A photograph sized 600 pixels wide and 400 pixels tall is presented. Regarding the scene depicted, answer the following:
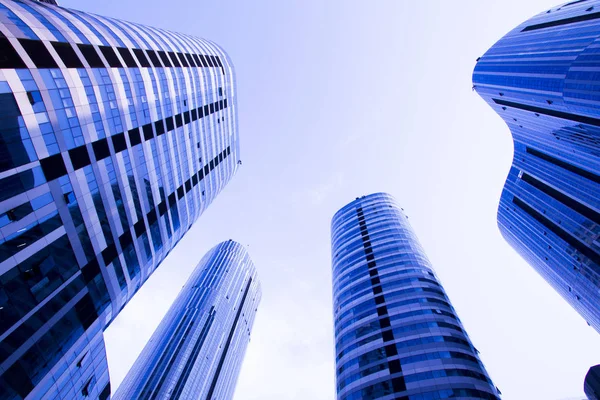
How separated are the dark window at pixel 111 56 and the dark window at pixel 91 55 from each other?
168 centimetres

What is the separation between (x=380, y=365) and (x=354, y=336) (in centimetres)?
955

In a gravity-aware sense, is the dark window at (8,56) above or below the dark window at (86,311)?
above

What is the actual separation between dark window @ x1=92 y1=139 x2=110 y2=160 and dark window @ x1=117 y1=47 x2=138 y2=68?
13.3m

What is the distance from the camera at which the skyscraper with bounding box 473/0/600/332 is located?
81.9m

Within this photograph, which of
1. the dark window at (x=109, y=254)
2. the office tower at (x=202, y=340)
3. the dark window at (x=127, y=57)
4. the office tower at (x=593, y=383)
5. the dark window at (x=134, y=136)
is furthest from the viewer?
the office tower at (x=202, y=340)

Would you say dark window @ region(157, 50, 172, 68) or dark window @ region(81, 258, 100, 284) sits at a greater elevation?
dark window @ region(157, 50, 172, 68)

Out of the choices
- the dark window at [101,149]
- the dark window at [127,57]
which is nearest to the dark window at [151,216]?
the dark window at [101,149]

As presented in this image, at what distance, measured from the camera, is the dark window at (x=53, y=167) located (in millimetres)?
33094

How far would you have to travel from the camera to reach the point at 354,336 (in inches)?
2564

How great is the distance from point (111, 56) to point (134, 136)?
36.3ft

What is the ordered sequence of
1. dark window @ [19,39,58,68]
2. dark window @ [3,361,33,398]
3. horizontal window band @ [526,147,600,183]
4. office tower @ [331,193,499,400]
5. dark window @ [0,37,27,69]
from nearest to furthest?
dark window @ [0,37,27,69]
dark window @ [3,361,33,398]
dark window @ [19,39,58,68]
office tower @ [331,193,499,400]
horizontal window band @ [526,147,600,183]

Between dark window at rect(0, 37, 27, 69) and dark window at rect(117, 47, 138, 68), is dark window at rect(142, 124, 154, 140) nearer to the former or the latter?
dark window at rect(117, 47, 138, 68)

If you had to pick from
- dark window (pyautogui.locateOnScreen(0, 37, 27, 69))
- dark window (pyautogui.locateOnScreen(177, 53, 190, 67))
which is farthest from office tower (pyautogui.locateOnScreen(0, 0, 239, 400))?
dark window (pyautogui.locateOnScreen(177, 53, 190, 67))

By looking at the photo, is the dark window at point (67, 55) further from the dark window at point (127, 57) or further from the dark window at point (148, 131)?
the dark window at point (148, 131)
